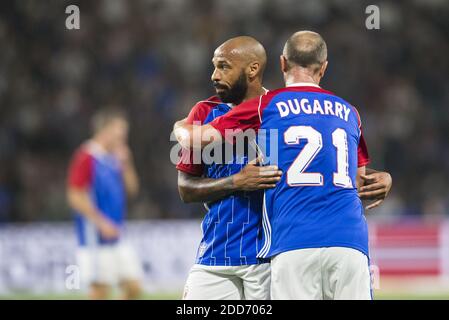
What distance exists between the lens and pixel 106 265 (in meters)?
9.86

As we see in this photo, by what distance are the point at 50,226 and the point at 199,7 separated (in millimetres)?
6294

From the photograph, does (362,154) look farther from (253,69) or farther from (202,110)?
(202,110)

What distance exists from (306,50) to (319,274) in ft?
4.21

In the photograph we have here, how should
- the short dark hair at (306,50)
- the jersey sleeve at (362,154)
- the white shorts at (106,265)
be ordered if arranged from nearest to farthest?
the short dark hair at (306,50) → the jersey sleeve at (362,154) → the white shorts at (106,265)

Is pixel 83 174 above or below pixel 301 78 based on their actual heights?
below

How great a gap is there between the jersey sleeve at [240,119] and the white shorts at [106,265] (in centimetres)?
524

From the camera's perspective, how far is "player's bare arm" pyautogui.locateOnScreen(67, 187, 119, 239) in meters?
9.88

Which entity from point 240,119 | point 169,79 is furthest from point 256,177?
point 169,79

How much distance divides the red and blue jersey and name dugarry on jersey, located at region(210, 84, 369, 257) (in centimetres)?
564

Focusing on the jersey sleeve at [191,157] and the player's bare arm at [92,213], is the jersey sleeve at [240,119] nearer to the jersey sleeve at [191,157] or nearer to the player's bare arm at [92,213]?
the jersey sleeve at [191,157]

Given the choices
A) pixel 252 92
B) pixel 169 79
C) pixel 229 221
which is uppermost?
pixel 169 79

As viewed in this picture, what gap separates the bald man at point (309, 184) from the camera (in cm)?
464

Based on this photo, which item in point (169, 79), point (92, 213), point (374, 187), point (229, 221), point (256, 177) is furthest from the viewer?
point (169, 79)

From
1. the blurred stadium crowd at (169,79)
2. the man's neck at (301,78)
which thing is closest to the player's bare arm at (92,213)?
the blurred stadium crowd at (169,79)
